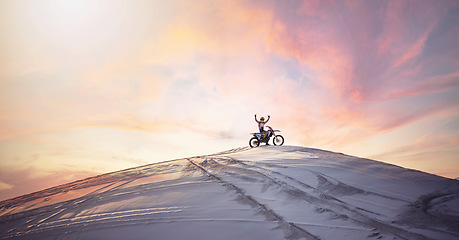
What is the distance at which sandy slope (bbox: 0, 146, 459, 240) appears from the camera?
2641mm

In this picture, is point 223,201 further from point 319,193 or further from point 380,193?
point 380,193

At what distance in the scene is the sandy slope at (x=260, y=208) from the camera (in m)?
2.64

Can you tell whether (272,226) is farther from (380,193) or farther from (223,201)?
(380,193)

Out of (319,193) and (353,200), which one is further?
(319,193)

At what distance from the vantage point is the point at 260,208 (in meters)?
3.24

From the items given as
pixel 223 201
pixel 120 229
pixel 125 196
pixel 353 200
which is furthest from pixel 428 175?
pixel 125 196

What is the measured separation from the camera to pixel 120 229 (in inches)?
116

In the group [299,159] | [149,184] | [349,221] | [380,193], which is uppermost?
[299,159]

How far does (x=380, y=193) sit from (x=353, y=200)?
2.08 feet

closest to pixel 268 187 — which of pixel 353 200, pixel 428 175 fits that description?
pixel 353 200

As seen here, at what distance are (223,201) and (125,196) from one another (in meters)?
2.06

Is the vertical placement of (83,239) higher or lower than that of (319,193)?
lower

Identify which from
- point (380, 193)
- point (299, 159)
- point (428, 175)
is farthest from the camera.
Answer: point (299, 159)

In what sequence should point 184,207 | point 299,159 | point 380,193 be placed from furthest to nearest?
1. point 299,159
2. point 380,193
3. point 184,207
